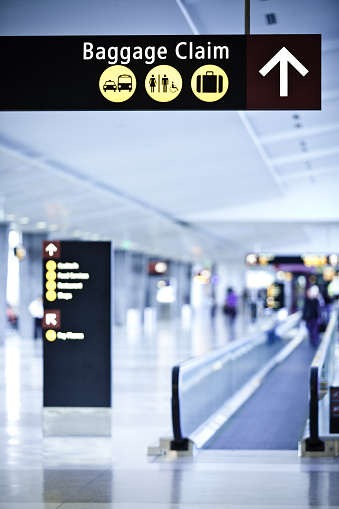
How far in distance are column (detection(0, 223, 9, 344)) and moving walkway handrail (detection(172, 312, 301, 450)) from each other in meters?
10.7

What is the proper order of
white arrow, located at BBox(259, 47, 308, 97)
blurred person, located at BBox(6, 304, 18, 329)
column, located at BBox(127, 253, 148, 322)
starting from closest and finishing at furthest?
white arrow, located at BBox(259, 47, 308, 97)
blurred person, located at BBox(6, 304, 18, 329)
column, located at BBox(127, 253, 148, 322)

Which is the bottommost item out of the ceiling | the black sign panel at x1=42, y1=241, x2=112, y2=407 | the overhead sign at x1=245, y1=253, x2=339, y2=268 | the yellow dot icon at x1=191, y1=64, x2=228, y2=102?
the black sign panel at x1=42, y1=241, x2=112, y2=407

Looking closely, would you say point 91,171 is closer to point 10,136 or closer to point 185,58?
point 10,136

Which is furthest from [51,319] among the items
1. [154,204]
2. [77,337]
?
[154,204]

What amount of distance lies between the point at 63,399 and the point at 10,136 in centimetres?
636

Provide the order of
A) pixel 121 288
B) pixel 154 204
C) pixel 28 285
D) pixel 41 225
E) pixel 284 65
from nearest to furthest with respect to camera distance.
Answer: pixel 284 65
pixel 154 204
pixel 41 225
pixel 28 285
pixel 121 288

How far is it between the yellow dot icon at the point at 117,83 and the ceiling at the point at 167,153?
2.01ft

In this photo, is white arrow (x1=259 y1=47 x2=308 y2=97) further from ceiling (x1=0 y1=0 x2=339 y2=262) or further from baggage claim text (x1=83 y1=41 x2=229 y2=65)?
ceiling (x1=0 y1=0 x2=339 y2=262)

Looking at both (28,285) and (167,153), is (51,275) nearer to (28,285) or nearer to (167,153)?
(167,153)

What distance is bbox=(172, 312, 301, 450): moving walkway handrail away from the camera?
9.84 m

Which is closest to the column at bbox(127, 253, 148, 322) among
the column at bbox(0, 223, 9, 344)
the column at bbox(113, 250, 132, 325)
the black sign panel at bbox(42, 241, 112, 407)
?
the column at bbox(113, 250, 132, 325)

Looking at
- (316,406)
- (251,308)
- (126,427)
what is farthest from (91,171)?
(251,308)

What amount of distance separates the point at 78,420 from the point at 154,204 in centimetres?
1645

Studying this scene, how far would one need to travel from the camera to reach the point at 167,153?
58.5ft
